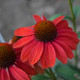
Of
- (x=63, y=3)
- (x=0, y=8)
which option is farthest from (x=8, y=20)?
(x=63, y=3)

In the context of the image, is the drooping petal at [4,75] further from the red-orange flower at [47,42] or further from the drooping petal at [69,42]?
the drooping petal at [69,42]

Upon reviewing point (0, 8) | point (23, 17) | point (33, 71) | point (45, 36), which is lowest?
point (33, 71)

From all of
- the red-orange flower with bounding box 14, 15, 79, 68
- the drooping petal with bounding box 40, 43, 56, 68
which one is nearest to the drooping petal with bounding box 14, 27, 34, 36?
the red-orange flower with bounding box 14, 15, 79, 68

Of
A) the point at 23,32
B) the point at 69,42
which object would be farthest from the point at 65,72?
the point at 23,32

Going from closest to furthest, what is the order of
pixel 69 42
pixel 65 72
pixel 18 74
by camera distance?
pixel 18 74 < pixel 69 42 < pixel 65 72

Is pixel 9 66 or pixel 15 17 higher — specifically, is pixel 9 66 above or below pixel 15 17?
below

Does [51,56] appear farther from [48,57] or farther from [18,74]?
[18,74]

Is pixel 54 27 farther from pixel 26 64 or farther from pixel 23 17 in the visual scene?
pixel 23 17
